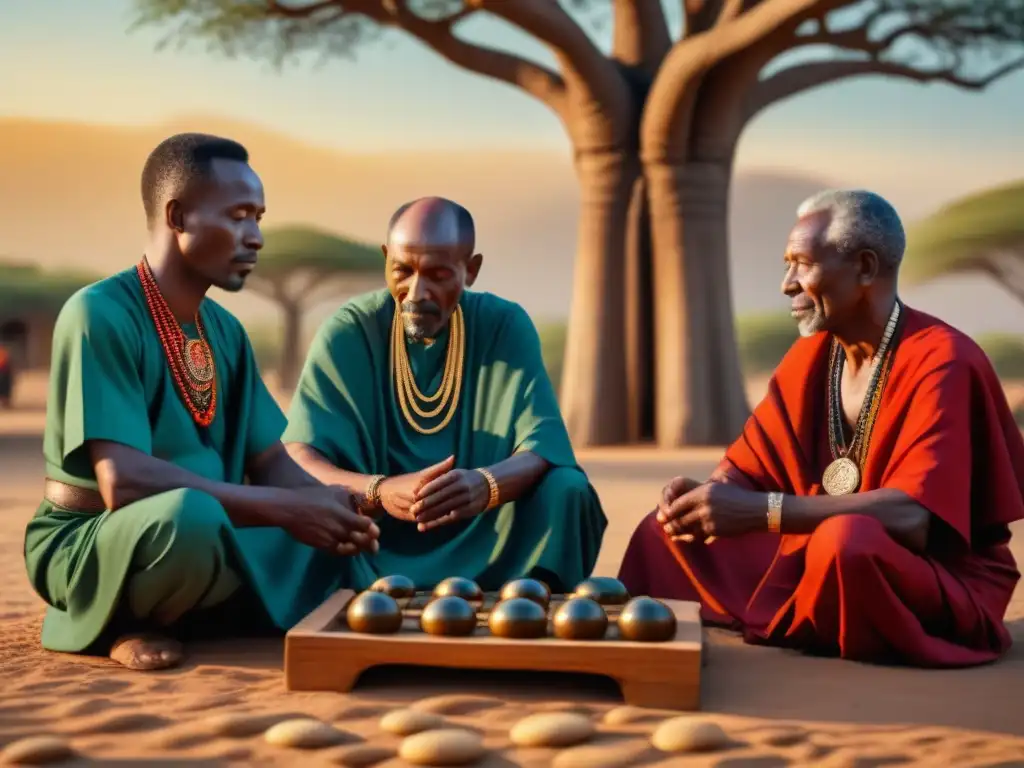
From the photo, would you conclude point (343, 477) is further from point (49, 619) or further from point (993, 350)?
point (993, 350)

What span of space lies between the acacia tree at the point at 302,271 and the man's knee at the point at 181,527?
86.7ft

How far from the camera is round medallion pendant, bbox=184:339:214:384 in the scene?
499 cm

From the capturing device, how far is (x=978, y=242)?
2891 centimetres

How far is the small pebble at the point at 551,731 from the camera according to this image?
3.72 m

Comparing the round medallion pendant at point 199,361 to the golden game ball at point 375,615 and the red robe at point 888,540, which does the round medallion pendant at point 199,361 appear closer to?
the golden game ball at point 375,615

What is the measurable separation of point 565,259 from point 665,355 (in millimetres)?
21755

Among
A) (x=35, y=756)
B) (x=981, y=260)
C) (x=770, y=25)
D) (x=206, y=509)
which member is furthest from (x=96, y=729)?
(x=981, y=260)

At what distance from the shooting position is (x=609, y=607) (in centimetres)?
474

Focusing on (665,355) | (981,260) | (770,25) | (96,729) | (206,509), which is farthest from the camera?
(981,260)

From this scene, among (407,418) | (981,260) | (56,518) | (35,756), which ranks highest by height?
(981,260)

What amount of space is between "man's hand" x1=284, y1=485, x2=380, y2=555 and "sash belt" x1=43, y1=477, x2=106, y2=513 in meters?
0.68

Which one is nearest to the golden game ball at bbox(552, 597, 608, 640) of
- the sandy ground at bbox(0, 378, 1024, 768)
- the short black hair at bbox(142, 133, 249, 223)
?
the sandy ground at bbox(0, 378, 1024, 768)

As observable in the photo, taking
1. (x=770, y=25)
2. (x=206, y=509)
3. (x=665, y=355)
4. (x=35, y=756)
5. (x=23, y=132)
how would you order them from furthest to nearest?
(x=23, y=132)
(x=665, y=355)
(x=770, y=25)
(x=206, y=509)
(x=35, y=756)

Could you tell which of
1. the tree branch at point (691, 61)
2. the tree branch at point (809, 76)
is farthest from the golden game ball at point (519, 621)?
the tree branch at point (809, 76)
